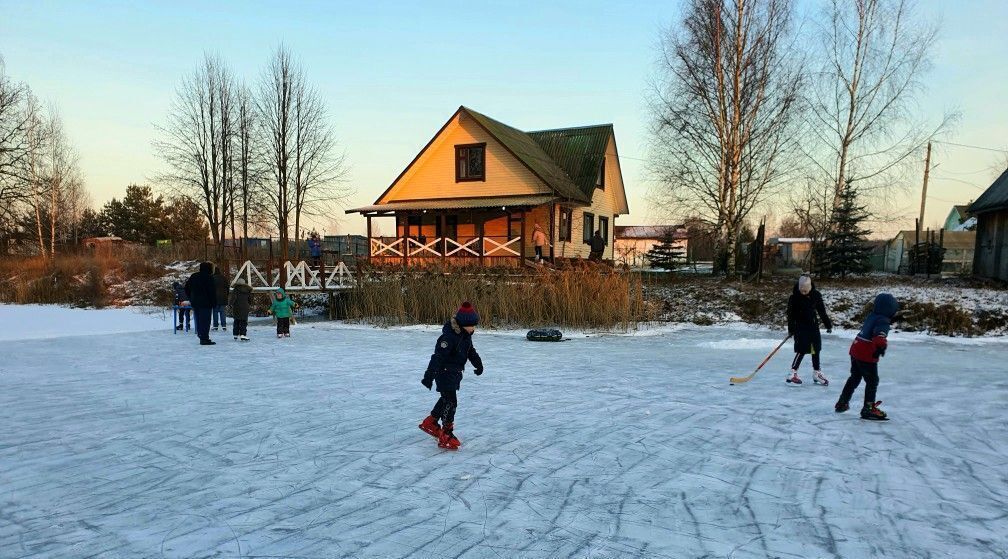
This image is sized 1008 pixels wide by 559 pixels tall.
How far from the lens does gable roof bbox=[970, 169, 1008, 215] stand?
18.8 m

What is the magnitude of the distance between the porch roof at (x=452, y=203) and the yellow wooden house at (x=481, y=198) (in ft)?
0.14

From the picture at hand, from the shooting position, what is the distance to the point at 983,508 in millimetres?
3670

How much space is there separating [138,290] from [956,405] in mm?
29981

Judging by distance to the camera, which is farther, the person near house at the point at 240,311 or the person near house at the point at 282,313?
the person near house at the point at 282,313

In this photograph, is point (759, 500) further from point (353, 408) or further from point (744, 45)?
point (744, 45)

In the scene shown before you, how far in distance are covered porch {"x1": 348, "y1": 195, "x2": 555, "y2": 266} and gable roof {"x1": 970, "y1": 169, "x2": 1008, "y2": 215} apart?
51.9 feet

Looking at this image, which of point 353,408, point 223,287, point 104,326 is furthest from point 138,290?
point 353,408

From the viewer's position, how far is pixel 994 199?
19781 mm

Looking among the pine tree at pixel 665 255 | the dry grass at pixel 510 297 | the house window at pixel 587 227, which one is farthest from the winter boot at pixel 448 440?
the pine tree at pixel 665 255

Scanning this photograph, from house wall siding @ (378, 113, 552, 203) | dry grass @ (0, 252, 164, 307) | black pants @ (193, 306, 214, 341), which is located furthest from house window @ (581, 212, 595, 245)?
dry grass @ (0, 252, 164, 307)

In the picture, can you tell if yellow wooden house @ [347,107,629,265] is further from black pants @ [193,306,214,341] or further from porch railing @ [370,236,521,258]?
black pants @ [193,306,214,341]

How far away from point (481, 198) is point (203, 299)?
45.2ft

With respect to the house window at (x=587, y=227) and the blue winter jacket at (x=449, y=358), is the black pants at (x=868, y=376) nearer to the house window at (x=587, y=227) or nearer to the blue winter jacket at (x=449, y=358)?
the blue winter jacket at (x=449, y=358)

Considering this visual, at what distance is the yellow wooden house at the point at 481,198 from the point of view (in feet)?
72.9
